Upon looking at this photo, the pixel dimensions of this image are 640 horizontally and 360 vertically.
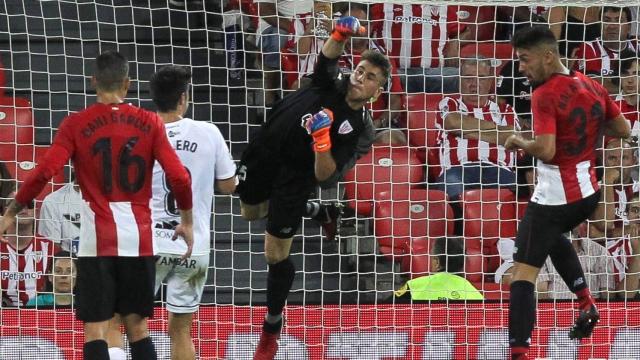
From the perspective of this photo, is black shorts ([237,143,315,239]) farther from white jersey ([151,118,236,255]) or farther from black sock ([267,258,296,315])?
white jersey ([151,118,236,255])

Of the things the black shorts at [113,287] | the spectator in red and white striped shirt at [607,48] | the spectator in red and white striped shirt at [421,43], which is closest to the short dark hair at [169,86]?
the black shorts at [113,287]

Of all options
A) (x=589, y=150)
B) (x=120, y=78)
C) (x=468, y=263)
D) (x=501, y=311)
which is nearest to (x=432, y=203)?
(x=468, y=263)

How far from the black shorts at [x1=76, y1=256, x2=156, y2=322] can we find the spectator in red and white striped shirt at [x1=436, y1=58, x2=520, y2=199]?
404 cm

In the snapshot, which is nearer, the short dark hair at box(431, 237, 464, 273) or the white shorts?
the white shorts

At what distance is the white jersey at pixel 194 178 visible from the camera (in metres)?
7.29

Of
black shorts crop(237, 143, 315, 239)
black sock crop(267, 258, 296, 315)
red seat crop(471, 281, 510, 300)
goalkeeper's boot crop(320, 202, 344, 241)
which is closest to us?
black shorts crop(237, 143, 315, 239)

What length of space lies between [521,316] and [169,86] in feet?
7.55

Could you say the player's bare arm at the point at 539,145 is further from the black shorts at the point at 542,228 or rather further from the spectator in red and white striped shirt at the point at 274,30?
the spectator in red and white striped shirt at the point at 274,30

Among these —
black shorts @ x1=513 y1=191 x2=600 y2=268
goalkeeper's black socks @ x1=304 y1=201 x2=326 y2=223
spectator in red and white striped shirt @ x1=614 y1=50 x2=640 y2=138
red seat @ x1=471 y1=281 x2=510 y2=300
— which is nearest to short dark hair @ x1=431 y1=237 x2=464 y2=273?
red seat @ x1=471 y1=281 x2=510 y2=300

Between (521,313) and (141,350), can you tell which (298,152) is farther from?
(141,350)

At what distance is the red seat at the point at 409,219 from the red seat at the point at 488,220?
16cm

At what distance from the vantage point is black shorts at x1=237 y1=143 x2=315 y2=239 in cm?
790

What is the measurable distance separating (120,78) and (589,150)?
261 centimetres

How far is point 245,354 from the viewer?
9047 millimetres
